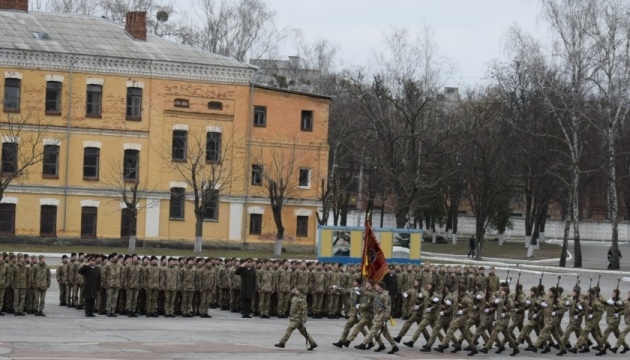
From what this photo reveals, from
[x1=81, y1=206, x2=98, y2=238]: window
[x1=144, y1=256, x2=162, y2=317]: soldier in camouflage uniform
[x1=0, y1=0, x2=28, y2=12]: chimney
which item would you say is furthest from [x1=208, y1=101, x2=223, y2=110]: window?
[x1=144, y1=256, x2=162, y2=317]: soldier in camouflage uniform

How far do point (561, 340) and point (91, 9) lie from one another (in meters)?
71.1

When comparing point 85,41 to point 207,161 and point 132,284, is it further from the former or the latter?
point 132,284

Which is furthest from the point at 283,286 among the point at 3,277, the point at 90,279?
the point at 3,277

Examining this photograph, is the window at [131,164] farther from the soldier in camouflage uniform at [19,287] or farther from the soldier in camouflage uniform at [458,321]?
the soldier in camouflage uniform at [458,321]

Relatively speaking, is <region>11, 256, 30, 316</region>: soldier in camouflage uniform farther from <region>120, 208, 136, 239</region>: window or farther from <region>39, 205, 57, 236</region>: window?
<region>120, 208, 136, 239</region>: window

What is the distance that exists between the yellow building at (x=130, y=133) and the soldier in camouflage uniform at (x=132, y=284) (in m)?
22.8

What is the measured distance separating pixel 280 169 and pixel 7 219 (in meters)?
13.0

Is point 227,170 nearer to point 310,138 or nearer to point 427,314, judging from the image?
point 310,138

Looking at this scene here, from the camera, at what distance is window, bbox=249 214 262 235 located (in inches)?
2292

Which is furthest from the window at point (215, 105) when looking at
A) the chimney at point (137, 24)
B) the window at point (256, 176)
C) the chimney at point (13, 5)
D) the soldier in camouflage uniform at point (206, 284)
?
the soldier in camouflage uniform at point (206, 284)

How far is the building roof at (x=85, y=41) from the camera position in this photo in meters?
54.5

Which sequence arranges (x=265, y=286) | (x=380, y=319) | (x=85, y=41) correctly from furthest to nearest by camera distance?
(x=85, y=41) < (x=265, y=286) < (x=380, y=319)

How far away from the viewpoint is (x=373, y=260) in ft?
90.8

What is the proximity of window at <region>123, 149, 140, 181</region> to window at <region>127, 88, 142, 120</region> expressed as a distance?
1.67 metres
